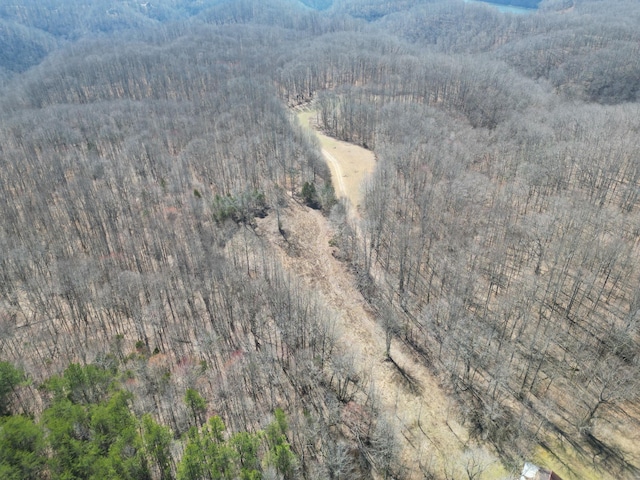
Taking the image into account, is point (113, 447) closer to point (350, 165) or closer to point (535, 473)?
point (535, 473)

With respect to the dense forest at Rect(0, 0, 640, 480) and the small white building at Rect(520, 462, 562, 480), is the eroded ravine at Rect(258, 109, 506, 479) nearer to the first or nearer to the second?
the dense forest at Rect(0, 0, 640, 480)

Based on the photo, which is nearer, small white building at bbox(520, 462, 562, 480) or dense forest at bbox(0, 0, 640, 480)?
small white building at bbox(520, 462, 562, 480)

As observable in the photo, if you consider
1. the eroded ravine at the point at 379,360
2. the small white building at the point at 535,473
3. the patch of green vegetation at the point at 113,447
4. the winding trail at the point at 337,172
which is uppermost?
the patch of green vegetation at the point at 113,447

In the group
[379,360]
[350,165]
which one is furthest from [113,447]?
[350,165]

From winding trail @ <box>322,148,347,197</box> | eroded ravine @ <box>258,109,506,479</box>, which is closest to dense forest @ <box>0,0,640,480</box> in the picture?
eroded ravine @ <box>258,109,506,479</box>

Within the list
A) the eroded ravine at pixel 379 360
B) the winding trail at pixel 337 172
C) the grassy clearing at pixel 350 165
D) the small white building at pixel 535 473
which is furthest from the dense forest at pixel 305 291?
the winding trail at pixel 337 172

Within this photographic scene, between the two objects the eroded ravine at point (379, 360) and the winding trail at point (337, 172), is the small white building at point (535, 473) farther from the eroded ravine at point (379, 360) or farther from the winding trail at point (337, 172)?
the winding trail at point (337, 172)
